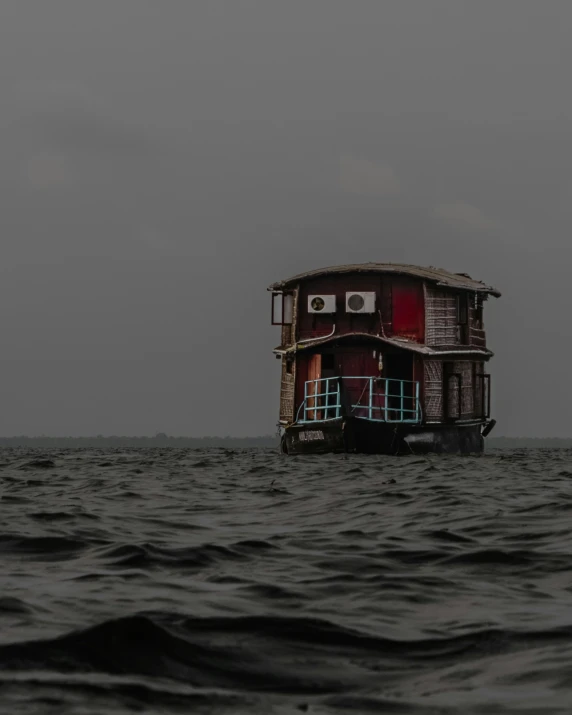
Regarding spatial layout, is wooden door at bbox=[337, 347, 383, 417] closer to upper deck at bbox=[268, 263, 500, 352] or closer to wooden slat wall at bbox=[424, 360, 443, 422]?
upper deck at bbox=[268, 263, 500, 352]

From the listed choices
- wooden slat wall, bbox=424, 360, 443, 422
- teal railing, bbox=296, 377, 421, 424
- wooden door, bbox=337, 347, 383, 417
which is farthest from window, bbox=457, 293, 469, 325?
wooden door, bbox=337, 347, 383, 417

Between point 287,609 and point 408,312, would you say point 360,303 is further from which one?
point 287,609

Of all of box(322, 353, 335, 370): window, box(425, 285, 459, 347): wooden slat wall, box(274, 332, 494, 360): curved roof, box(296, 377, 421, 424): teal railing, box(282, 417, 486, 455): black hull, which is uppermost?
box(425, 285, 459, 347): wooden slat wall

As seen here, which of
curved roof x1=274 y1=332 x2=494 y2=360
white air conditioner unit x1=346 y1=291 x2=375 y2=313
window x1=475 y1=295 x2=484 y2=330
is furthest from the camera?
window x1=475 y1=295 x2=484 y2=330

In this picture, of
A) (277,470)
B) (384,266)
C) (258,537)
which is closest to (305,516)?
(258,537)

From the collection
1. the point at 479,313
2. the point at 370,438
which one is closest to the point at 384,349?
the point at 370,438

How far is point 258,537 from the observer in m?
8.85

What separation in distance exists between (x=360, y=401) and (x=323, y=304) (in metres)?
3.61

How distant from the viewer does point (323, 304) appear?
3328 centimetres

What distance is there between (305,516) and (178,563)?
3.59 m

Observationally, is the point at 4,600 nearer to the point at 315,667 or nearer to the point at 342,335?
the point at 315,667

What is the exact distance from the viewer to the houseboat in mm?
31766

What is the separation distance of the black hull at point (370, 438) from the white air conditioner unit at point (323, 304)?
4.41 meters

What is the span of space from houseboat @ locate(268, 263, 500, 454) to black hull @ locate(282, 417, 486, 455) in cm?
5
